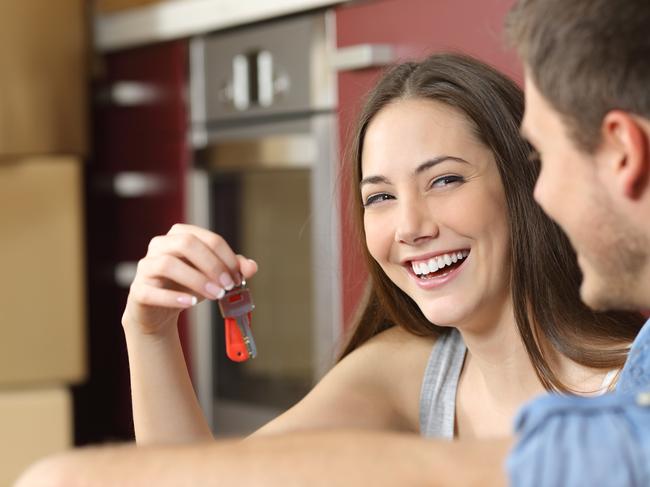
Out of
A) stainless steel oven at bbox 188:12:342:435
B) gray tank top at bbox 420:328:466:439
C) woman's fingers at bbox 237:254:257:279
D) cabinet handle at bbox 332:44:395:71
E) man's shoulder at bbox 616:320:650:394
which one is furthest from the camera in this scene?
stainless steel oven at bbox 188:12:342:435

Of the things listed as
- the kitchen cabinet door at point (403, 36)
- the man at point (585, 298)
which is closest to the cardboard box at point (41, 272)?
the kitchen cabinet door at point (403, 36)

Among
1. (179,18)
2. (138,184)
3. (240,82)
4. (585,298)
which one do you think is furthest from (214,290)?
(138,184)

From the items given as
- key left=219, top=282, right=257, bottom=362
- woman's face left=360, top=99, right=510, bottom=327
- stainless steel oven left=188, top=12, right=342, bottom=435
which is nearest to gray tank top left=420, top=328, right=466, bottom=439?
woman's face left=360, top=99, right=510, bottom=327

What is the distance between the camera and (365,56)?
1848mm

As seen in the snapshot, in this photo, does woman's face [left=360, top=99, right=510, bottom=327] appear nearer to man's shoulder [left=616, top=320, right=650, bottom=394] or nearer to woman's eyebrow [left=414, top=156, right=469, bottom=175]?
woman's eyebrow [left=414, top=156, right=469, bottom=175]

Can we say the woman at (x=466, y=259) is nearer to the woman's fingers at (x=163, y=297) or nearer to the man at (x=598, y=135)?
the woman's fingers at (x=163, y=297)

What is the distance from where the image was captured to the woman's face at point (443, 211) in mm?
1181

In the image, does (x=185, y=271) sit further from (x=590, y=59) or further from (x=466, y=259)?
(x=590, y=59)

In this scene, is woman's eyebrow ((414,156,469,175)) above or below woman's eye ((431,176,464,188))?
above

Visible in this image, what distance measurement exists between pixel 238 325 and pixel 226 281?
45mm

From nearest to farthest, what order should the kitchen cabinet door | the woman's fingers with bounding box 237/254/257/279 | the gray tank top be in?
1. the woman's fingers with bounding box 237/254/257/279
2. the gray tank top
3. the kitchen cabinet door

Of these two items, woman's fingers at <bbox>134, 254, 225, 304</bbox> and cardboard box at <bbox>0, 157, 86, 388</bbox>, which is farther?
cardboard box at <bbox>0, 157, 86, 388</bbox>

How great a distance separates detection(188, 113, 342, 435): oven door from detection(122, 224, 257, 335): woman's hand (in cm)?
88

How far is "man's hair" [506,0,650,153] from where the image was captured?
28.3 inches
